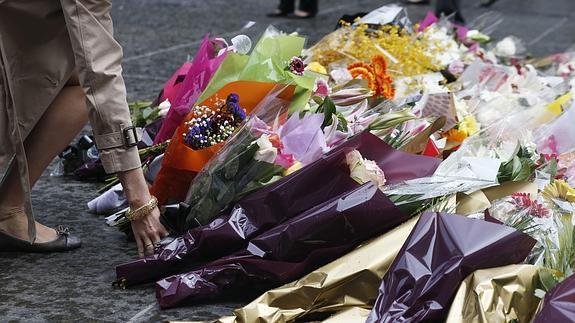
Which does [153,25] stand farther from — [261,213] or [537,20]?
[261,213]

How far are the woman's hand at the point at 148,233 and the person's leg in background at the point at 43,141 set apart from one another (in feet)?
1.21

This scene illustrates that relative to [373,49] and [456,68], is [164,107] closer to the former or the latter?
[373,49]

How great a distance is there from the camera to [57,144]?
3.25 m

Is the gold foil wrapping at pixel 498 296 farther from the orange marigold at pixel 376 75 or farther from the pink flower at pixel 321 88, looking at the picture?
the orange marigold at pixel 376 75

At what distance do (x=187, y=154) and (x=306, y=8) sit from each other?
6473 millimetres

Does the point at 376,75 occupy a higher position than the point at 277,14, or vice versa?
the point at 376,75

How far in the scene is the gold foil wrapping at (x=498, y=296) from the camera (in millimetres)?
2342

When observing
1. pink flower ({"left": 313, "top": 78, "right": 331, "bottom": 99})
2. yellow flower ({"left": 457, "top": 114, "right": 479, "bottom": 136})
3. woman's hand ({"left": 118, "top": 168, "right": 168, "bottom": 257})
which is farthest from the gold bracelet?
yellow flower ({"left": 457, "top": 114, "right": 479, "bottom": 136})

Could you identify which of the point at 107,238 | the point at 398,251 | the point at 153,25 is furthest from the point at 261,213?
the point at 153,25

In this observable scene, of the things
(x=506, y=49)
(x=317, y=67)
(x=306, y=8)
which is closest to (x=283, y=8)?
(x=306, y=8)

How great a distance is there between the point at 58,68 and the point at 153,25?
5198mm

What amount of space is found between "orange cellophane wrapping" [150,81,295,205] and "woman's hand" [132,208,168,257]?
0.21 meters

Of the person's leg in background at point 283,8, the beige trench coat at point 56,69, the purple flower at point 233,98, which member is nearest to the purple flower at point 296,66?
the purple flower at point 233,98

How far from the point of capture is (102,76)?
9.33 feet
